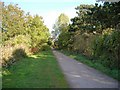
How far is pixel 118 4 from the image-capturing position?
1809 cm

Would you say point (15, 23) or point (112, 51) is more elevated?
point (15, 23)

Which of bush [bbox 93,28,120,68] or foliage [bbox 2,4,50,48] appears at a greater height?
foliage [bbox 2,4,50,48]

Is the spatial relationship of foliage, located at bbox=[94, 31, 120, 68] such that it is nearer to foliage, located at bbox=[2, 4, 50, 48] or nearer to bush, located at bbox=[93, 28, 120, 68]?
bush, located at bbox=[93, 28, 120, 68]

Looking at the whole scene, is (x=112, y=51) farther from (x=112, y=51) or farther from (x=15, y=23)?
(x=15, y=23)

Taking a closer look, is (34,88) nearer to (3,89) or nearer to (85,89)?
(3,89)

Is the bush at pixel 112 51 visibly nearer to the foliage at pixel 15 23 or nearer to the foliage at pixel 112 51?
the foliage at pixel 112 51

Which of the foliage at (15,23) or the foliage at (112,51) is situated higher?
the foliage at (15,23)

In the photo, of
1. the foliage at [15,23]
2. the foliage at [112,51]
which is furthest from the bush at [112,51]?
the foliage at [15,23]

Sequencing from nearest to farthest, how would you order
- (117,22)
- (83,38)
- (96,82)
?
(96,82) → (117,22) → (83,38)

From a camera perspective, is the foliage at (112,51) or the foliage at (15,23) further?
the foliage at (15,23)

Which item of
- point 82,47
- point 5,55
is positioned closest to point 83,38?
point 82,47

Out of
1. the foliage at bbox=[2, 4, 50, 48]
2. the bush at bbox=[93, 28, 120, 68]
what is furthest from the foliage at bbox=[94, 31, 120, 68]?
the foliage at bbox=[2, 4, 50, 48]

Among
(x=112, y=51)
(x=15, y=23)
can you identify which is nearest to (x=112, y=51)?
(x=112, y=51)

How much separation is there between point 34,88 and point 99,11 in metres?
11.7
